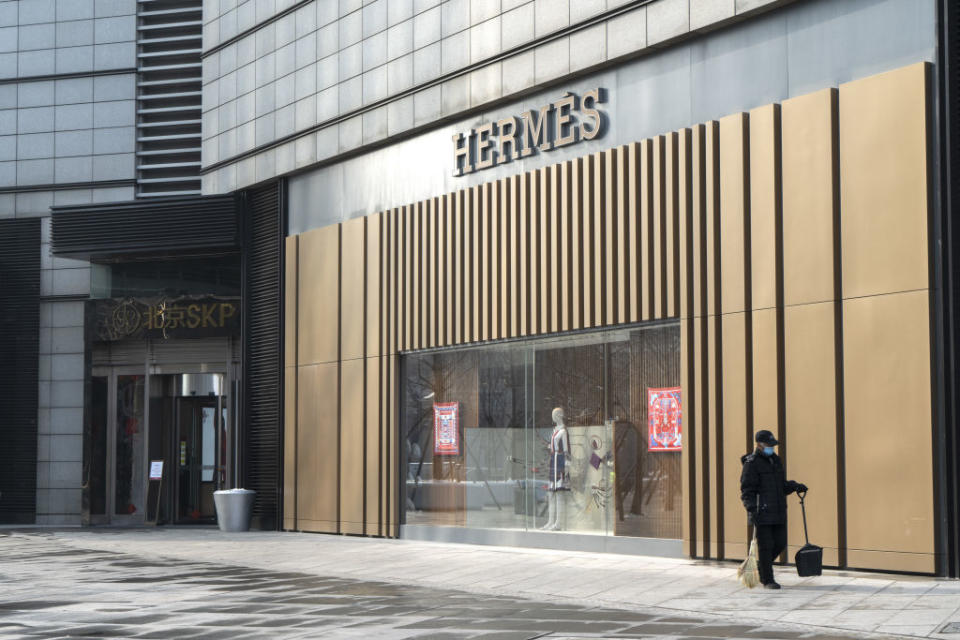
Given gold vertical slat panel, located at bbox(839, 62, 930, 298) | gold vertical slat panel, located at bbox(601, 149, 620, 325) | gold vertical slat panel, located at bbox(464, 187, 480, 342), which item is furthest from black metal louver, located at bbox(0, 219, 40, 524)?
gold vertical slat panel, located at bbox(839, 62, 930, 298)

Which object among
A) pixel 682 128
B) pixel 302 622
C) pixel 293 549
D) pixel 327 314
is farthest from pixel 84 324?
pixel 302 622

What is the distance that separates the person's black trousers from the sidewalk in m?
0.29

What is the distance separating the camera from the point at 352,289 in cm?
2455

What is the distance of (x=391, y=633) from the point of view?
1118 centimetres

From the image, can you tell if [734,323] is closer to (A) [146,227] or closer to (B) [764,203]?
(B) [764,203]

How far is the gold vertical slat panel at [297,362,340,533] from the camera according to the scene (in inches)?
976

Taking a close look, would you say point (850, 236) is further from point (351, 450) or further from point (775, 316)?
point (351, 450)

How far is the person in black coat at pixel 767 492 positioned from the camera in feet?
46.1

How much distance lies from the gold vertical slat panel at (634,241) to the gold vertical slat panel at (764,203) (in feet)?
6.83

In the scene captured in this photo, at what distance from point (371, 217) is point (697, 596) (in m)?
12.8

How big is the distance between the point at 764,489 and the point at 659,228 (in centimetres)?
491

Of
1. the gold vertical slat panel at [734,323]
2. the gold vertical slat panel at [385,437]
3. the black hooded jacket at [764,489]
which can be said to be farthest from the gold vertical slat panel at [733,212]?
the gold vertical slat panel at [385,437]

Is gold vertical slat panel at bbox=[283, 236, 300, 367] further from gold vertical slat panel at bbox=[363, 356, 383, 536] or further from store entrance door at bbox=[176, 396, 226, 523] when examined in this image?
store entrance door at bbox=[176, 396, 226, 523]

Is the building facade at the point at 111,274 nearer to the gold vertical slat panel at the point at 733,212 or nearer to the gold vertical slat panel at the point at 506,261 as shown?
the gold vertical slat panel at the point at 506,261
